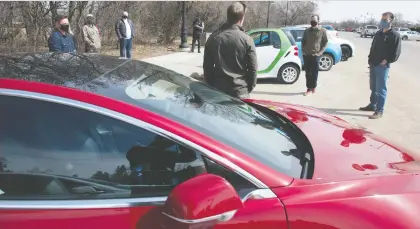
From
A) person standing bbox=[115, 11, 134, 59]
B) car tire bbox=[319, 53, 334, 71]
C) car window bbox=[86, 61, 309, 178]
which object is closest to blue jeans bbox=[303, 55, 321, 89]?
car tire bbox=[319, 53, 334, 71]

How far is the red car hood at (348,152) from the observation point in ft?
6.55

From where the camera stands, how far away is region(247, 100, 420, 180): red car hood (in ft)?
6.55

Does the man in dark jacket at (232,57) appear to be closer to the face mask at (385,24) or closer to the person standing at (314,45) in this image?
the face mask at (385,24)

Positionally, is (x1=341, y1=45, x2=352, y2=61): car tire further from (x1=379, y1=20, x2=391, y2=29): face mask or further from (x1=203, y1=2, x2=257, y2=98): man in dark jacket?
(x1=203, y1=2, x2=257, y2=98): man in dark jacket

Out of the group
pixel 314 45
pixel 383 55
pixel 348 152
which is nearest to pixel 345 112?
pixel 383 55

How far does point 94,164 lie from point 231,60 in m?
2.66

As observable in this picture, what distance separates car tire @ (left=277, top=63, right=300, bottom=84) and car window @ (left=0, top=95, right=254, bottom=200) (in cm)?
907

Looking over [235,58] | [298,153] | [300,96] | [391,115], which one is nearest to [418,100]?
[391,115]

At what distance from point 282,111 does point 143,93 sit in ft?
4.71

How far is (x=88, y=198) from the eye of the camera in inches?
63.4

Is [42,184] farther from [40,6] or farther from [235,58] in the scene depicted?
[40,6]

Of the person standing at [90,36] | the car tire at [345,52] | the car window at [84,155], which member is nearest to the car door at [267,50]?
the person standing at [90,36]

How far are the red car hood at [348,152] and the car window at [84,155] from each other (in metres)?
0.57

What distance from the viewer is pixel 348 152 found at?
2.22 metres
